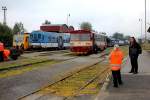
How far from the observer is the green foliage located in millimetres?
76562

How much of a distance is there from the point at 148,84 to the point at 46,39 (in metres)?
47.8


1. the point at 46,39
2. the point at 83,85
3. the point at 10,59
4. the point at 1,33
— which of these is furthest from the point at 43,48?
the point at 83,85

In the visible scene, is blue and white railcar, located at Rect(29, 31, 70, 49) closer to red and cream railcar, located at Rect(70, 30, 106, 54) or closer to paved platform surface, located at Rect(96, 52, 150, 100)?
red and cream railcar, located at Rect(70, 30, 106, 54)

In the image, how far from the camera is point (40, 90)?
16625 millimetres

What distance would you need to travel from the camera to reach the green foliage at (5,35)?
3014 inches

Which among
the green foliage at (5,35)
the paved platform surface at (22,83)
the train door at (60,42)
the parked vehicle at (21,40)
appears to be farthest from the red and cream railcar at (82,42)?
the green foliage at (5,35)

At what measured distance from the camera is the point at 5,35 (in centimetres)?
7750

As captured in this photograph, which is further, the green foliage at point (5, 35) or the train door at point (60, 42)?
the green foliage at point (5, 35)

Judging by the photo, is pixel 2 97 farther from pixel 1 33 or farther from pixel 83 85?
pixel 1 33

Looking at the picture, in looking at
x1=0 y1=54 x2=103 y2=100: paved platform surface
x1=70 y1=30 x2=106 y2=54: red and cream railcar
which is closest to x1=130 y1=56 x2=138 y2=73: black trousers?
x1=0 y1=54 x2=103 y2=100: paved platform surface

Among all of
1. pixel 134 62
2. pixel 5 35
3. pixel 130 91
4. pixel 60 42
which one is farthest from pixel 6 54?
pixel 5 35

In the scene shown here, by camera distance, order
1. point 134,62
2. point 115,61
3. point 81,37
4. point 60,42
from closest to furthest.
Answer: point 115,61
point 134,62
point 81,37
point 60,42

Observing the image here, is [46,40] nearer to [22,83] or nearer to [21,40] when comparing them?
[21,40]

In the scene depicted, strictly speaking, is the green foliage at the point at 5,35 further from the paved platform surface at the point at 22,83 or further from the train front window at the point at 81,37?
the paved platform surface at the point at 22,83
